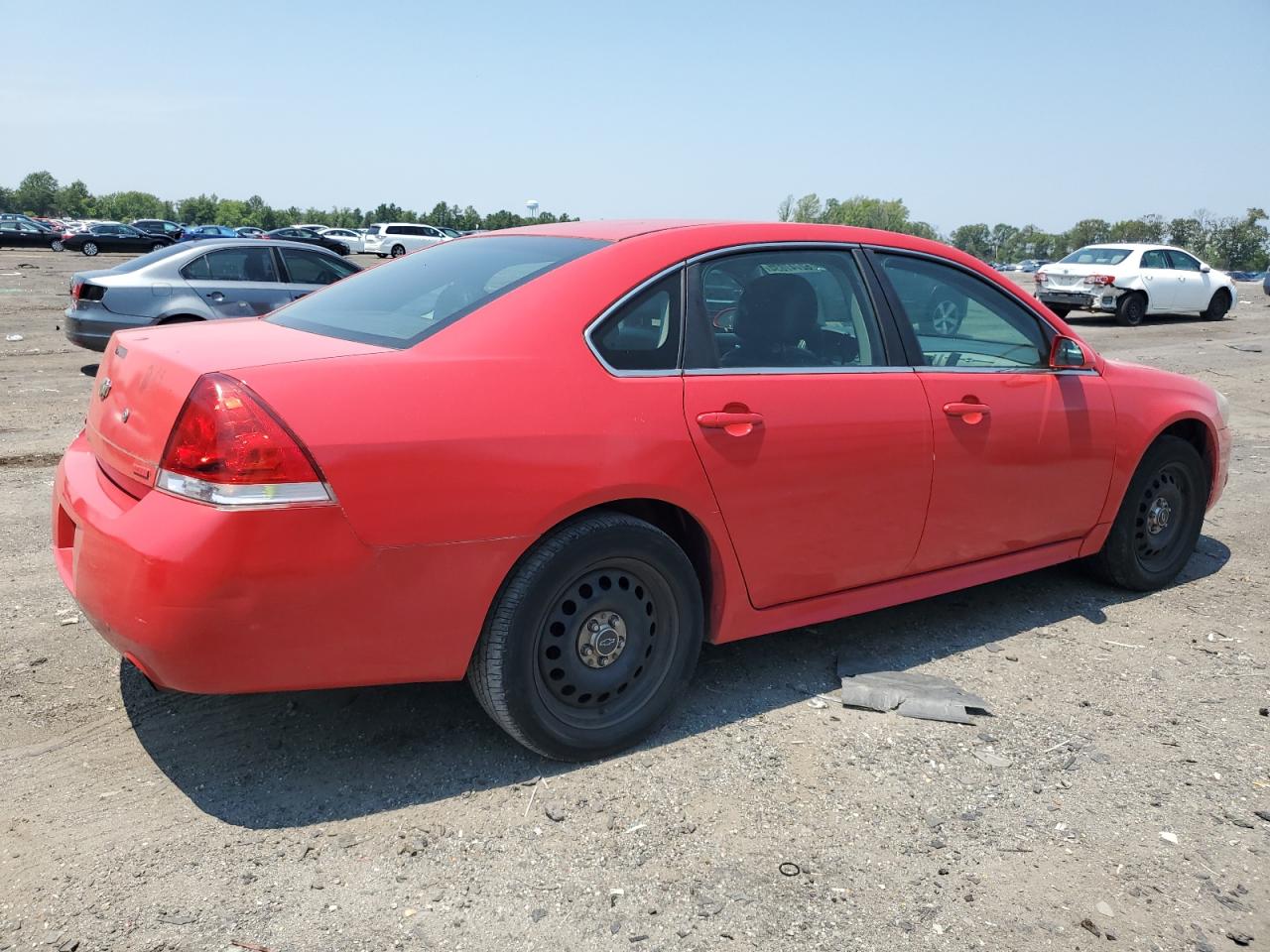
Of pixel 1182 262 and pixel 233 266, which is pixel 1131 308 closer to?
pixel 1182 262

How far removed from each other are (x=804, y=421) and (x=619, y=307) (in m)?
0.74

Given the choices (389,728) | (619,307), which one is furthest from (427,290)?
(389,728)

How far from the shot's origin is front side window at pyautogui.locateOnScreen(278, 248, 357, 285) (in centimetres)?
1230

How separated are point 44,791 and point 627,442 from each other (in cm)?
194

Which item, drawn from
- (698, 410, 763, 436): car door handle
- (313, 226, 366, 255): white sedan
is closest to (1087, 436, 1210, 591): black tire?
(698, 410, 763, 436): car door handle

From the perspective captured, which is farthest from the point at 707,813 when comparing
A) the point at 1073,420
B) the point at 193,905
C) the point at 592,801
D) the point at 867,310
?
the point at 1073,420

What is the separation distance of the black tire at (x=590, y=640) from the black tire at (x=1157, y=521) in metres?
2.47

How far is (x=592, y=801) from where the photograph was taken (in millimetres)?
3035

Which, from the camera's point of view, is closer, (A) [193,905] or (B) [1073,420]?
(A) [193,905]

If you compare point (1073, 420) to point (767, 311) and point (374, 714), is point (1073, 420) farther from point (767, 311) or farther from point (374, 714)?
point (374, 714)

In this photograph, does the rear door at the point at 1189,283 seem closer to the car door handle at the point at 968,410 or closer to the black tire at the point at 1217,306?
the black tire at the point at 1217,306

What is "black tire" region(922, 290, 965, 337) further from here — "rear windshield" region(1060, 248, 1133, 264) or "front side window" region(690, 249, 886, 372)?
"rear windshield" region(1060, 248, 1133, 264)

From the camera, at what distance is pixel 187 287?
11422 mm

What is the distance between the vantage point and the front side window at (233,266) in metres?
11.6
